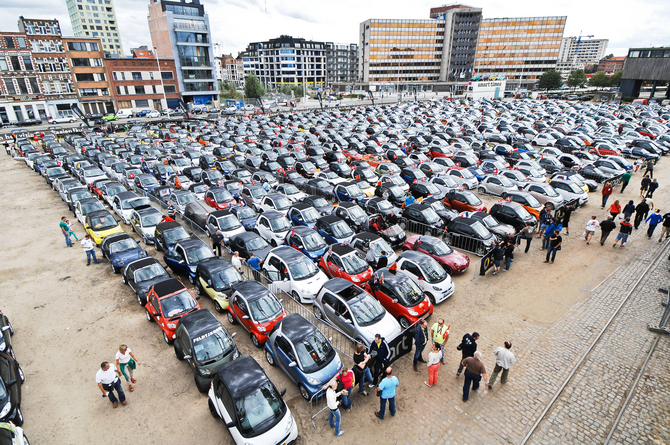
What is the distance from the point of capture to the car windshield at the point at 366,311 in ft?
33.1

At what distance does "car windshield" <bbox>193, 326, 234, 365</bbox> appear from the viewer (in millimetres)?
8797

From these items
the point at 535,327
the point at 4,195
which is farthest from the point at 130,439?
the point at 4,195

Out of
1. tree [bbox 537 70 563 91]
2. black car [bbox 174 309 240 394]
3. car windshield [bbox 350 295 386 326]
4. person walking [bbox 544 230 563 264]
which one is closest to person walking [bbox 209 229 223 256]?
black car [bbox 174 309 240 394]

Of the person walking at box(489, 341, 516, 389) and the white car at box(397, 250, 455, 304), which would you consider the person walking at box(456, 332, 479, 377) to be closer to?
the person walking at box(489, 341, 516, 389)

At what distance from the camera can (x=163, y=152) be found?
33281 millimetres

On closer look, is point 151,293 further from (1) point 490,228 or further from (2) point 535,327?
(1) point 490,228

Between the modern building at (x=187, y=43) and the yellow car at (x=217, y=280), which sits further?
the modern building at (x=187, y=43)

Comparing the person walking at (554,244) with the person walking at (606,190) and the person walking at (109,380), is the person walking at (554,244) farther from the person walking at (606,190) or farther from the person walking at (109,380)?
the person walking at (109,380)

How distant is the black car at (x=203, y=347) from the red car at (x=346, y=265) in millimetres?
4931

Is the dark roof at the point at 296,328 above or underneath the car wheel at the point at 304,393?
above

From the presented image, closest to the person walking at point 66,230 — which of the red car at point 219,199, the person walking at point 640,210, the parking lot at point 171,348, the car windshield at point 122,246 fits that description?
the parking lot at point 171,348

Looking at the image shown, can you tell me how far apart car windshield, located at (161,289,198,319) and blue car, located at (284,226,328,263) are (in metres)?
5.02

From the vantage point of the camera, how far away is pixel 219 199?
2033cm

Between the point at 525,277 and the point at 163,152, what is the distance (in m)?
32.6
